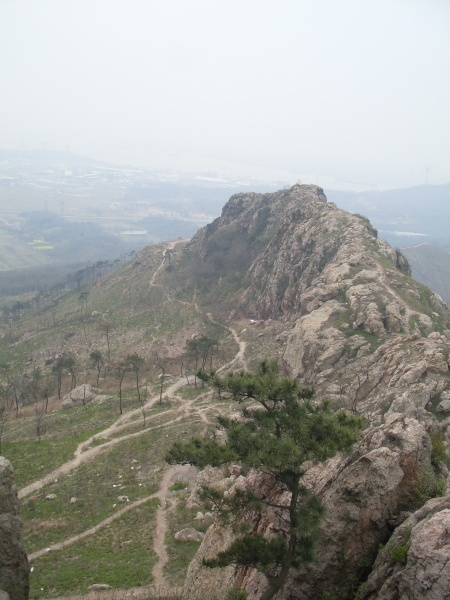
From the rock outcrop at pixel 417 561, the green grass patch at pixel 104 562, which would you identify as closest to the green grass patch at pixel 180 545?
the green grass patch at pixel 104 562

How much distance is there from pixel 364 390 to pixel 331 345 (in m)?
13.4

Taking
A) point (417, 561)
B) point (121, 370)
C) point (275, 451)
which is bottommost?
point (121, 370)

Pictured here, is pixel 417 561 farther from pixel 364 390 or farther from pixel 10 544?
pixel 364 390

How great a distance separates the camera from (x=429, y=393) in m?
29.0

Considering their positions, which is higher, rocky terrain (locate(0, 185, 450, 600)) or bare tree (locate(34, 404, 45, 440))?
rocky terrain (locate(0, 185, 450, 600))

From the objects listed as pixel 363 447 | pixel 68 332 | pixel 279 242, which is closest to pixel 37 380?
pixel 68 332

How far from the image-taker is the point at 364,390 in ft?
134

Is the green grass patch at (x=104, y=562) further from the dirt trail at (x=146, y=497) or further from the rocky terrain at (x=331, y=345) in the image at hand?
the rocky terrain at (x=331, y=345)

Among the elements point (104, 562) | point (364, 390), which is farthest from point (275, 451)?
point (364, 390)

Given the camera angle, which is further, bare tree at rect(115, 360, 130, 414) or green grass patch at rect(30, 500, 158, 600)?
bare tree at rect(115, 360, 130, 414)

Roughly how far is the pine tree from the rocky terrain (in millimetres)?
1343

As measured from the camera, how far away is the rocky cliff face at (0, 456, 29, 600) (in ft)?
53.9

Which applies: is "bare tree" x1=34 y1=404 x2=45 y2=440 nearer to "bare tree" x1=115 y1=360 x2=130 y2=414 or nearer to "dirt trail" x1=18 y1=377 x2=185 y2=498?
"dirt trail" x1=18 y1=377 x2=185 y2=498

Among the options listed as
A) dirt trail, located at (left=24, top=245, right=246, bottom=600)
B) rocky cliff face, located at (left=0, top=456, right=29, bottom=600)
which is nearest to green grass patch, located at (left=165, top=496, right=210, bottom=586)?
dirt trail, located at (left=24, top=245, right=246, bottom=600)
